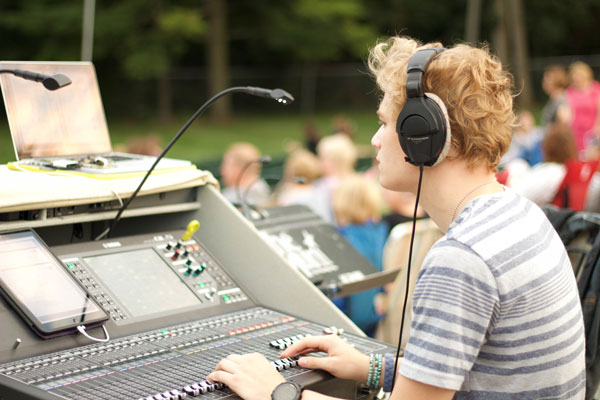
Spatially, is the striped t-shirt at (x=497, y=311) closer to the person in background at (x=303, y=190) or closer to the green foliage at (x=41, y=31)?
the person in background at (x=303, y=190)

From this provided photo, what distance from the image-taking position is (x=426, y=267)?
4.84 ft

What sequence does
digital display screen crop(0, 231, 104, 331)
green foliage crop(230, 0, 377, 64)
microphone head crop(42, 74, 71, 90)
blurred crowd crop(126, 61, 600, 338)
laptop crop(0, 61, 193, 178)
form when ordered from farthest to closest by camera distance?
green foliage crop(230, 0, 377, 64) < blurred crowd crop(126, 61, 600, 338) < laptop crop(0, 61, 193, 178) < microphone head crop(42, 74, 71, 90) < digital display screen crop(0, 231, 104, 331)

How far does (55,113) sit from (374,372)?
1.26m

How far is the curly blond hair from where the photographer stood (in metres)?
1.61

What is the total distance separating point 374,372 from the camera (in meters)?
1.87

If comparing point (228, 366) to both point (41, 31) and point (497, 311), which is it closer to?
point (497, 311)

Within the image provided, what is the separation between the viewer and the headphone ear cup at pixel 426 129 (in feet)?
5.20

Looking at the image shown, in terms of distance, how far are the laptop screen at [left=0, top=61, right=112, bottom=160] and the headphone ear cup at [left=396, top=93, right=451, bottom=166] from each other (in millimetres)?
1180

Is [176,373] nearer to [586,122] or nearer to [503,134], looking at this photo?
[503,134]

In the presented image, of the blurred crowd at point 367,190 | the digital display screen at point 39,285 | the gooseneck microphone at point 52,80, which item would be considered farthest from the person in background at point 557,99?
the digital display screen at point 39,285

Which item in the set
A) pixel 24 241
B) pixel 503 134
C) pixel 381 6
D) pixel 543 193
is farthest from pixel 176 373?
pixel 381 6

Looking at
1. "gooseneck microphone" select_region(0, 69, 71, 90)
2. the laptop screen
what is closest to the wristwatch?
"gooseneck microphone" select_region(0, 69, 71, 90)

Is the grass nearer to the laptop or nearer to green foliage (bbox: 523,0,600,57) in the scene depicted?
green foliage (bbox: 523,0,600,57)

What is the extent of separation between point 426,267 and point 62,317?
89cm
